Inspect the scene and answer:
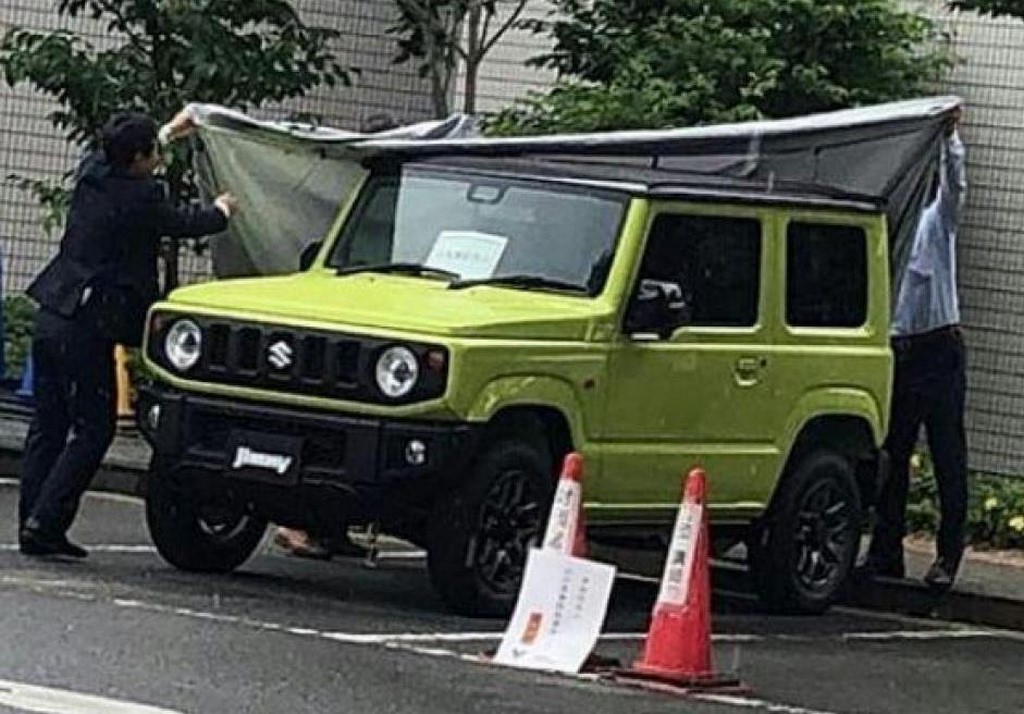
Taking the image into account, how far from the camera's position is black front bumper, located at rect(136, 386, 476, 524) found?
11742 mm

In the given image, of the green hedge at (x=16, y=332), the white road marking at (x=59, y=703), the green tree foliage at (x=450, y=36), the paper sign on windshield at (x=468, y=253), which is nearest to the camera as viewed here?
the white road marking at (x=59, y=703)

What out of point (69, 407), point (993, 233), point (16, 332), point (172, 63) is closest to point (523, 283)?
point (69, 407)

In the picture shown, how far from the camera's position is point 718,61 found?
59.4 ft

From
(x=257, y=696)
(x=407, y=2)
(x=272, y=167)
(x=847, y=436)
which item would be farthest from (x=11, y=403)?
(x=257, y=696)

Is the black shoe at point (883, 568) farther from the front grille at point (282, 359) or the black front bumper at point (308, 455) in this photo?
the front grille at point (282, 359)

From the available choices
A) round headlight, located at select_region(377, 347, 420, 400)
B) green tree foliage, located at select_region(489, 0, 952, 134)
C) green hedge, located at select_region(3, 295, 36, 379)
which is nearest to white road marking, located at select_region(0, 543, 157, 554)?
round headlight, located at select_region(377, 347, 420, 400)

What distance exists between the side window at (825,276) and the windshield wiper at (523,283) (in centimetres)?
138

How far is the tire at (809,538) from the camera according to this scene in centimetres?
1355

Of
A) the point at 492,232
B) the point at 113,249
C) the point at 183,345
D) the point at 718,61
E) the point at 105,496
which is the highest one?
the point at 718,61

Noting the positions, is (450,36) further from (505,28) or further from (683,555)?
(683,555)

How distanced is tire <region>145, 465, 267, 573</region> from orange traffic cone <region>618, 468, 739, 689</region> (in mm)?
2465

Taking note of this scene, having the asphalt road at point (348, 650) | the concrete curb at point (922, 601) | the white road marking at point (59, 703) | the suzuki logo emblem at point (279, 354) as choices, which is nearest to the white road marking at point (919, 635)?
the asphalt road at point (348, 650)

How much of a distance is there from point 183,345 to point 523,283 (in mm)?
1438

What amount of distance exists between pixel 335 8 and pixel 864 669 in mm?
10995
